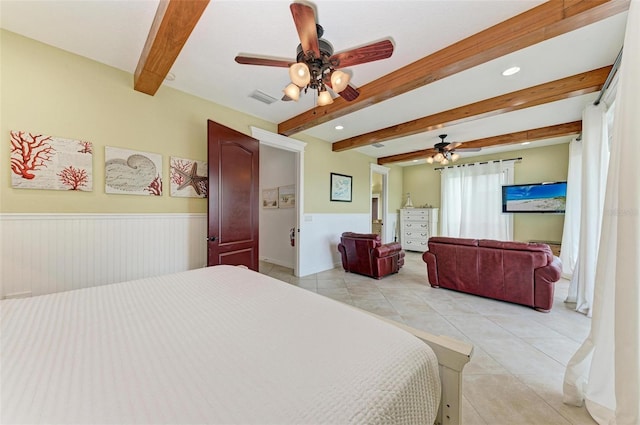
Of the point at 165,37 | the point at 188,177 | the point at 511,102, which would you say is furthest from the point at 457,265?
the point at 165,37

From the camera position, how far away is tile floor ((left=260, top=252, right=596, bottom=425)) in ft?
4.66

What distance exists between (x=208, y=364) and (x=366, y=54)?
192 cm

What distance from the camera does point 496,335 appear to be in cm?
220

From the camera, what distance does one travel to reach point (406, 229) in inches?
256

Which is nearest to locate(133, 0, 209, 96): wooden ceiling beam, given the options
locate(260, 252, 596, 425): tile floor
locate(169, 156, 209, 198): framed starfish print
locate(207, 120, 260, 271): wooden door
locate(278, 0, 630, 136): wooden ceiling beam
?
locate(207, 120, 260, 271): wooden door

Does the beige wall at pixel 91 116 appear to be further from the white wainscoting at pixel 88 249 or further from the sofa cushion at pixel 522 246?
the sofa cushion at pixel 522 246

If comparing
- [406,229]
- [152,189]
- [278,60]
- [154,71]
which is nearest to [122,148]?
[152,189]

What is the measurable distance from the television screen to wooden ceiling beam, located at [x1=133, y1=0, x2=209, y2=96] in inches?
243

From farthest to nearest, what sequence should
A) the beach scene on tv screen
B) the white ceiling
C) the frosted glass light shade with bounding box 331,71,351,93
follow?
1. the beach scene on tv screen
2. the frosted glass light shade with bounding box 331,71,351,93
3. the white ceiling

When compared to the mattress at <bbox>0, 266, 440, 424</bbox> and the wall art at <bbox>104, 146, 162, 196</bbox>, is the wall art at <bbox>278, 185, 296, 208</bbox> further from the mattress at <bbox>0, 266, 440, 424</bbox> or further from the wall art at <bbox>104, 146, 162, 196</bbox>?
the mattress at <bbox>0, 266, 440, 424</bbox>

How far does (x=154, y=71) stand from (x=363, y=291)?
3.48 meters

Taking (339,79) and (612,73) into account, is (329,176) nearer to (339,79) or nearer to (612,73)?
(339,79)

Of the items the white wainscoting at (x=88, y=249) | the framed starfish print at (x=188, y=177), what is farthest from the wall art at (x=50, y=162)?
the framed starfish print at (x=188, y=177)

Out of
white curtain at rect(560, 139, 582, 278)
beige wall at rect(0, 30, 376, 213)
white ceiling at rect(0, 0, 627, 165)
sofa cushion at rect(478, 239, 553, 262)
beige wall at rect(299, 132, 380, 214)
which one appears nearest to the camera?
white ceiling at rect(0, 0, 627, 165)
